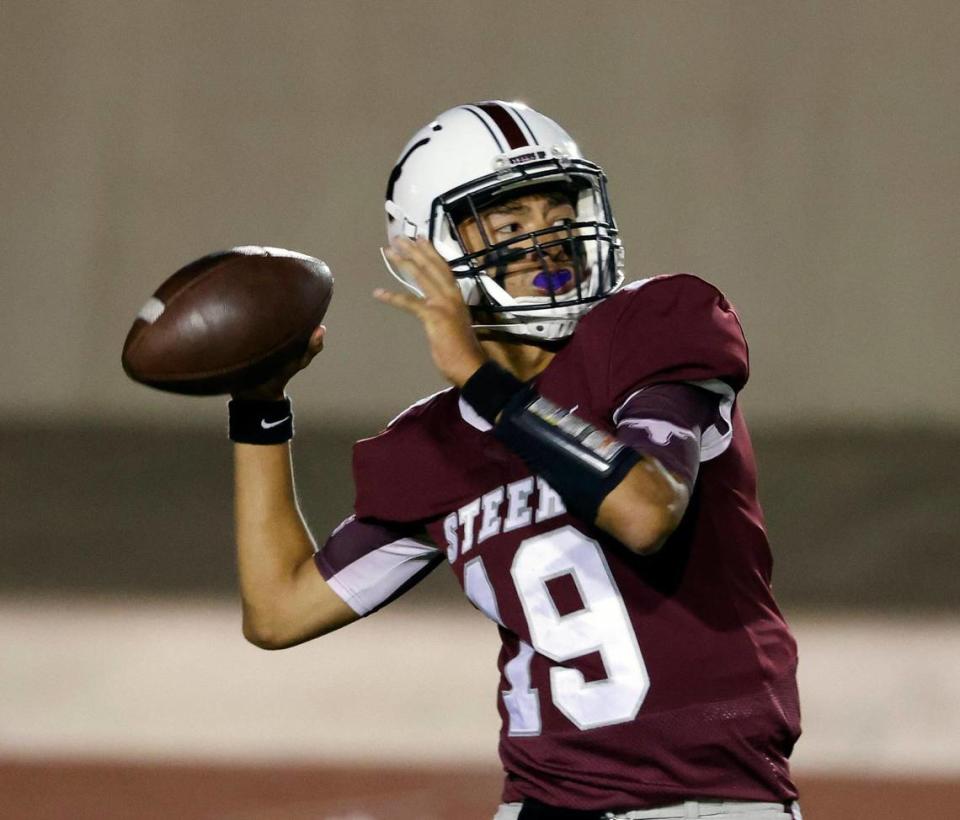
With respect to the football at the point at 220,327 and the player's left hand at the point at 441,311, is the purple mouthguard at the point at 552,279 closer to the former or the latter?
the player's left hand at the point at 441,311

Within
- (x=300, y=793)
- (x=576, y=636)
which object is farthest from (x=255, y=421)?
(x=300, y=793)

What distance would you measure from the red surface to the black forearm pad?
1779 millimetres

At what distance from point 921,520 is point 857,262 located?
1.77 m

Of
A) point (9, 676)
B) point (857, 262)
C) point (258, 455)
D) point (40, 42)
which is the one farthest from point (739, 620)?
point (40, 42)

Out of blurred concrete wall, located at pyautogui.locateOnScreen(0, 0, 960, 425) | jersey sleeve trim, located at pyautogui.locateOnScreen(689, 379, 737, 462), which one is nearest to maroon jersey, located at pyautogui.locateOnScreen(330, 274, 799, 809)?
jersey sleeve trim, located at pyautogui.locateOnScreen(689, 379, 737, 462)

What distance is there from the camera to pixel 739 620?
5.32ft

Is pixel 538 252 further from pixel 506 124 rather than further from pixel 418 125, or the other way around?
pixel 418 125

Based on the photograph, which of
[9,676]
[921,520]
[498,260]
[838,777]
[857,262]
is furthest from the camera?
[857,262]

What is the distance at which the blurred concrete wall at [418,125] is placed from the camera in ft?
23.2

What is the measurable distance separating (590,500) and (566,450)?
0.06m

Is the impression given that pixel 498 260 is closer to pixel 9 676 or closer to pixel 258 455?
pixel 258 455

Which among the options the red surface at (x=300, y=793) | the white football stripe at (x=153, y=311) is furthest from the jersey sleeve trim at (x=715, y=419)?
the red surface at (x=300, y=793)

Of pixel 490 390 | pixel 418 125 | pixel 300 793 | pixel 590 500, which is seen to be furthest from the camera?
pixel 418 125

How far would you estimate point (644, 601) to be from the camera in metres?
1.62
